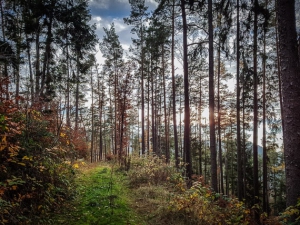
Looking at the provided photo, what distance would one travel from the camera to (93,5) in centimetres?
1316

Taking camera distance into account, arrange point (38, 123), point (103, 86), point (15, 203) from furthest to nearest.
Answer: point (103, 86), point (38, 123), point (15, 203)

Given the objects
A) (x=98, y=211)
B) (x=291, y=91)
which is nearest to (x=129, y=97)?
(x=98, y=211)

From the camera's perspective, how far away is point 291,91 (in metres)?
3.58

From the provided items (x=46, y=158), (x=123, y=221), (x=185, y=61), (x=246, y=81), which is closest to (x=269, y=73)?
(x=246, y=81)

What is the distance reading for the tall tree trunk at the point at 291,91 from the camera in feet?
11.6

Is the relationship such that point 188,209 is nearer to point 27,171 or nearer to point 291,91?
point 291,91

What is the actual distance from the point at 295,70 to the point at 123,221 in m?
4.92

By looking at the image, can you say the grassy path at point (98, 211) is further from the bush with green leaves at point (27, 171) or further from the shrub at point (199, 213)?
the shrub at point (199, 213)

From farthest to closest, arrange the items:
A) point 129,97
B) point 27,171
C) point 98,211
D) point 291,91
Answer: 1. point 129,97
2. point 98,211
3. point 27,171
4. point 291,91

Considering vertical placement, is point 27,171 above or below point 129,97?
below

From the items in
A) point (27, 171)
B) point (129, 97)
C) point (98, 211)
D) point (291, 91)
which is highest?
point (129, 97)

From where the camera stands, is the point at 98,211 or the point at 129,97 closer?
the point at 98,211

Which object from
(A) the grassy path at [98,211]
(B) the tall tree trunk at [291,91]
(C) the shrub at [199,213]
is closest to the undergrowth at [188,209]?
(C) the shrub at [199,213]

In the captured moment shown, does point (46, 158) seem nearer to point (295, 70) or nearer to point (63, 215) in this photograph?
point (63, 215)
